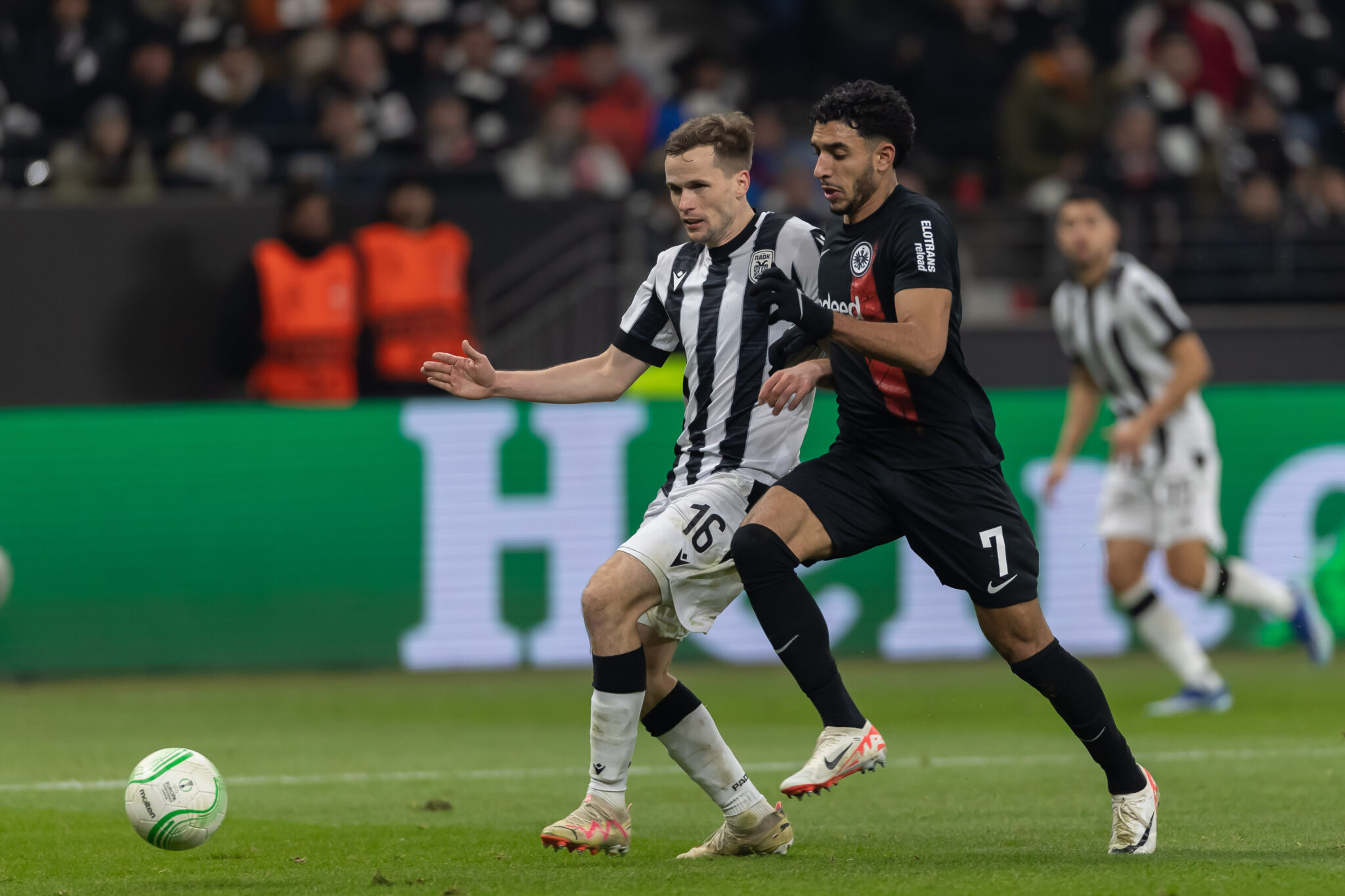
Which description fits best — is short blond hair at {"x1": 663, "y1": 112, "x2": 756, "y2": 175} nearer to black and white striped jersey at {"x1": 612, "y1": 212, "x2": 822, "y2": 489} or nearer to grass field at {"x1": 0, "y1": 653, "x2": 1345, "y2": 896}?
black and white striped jersey at {"x1": 612, "y1": 212, "x2": 822, "y2": 489}

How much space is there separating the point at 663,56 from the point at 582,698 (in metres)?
8.24

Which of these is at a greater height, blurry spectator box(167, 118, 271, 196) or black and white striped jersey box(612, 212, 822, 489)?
blurry spectator box(167, 118, 271, 196)

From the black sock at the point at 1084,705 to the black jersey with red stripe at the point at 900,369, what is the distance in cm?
59

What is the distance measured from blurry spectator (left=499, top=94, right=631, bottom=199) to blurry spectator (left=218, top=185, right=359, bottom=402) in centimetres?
199

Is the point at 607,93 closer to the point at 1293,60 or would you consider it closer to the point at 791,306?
the point at 1293,60

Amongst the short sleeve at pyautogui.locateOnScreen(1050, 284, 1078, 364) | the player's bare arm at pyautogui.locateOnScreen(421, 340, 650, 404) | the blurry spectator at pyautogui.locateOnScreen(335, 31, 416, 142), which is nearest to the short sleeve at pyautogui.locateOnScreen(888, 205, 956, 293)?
the player's bare arm at pyautogui.locateOnScreen(421, 340, 650, 404)

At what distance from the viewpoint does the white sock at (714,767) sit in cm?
564

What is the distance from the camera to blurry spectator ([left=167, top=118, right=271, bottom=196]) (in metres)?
13.3

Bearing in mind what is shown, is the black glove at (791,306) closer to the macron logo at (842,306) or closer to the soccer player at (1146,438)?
the macron logo at (842,306)

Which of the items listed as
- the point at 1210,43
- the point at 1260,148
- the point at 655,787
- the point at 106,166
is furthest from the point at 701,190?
the point at 1210,43

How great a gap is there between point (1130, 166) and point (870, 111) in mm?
9424

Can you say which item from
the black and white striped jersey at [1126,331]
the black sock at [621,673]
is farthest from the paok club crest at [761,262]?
the black and white striped jersey at [1126,331]

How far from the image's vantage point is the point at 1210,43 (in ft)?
51.4

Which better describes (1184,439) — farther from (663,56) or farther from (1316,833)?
(663,56)
